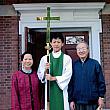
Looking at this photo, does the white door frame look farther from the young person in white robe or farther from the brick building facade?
the young person in white robe

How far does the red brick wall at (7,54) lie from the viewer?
23.7 ft

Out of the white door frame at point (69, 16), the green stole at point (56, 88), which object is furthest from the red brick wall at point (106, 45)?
the green stole at point (56, 88)

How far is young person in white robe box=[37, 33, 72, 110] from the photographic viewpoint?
4.79 meters

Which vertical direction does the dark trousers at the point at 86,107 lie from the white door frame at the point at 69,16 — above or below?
below

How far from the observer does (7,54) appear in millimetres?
7309

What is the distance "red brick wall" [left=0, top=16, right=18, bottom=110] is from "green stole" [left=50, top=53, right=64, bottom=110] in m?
2.47

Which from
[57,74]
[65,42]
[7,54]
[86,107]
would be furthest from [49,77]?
[65,42]

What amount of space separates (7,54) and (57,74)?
106 inches

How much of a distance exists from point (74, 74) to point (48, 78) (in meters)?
0.39

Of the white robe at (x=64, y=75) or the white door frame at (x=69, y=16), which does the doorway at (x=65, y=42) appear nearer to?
the white door frame at (x=69, y=16)

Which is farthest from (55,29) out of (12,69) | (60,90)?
(60,90)

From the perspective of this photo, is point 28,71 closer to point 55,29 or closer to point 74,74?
point 74,74

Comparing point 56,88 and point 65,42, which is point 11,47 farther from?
point 56,88

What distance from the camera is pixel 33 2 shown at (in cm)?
739
